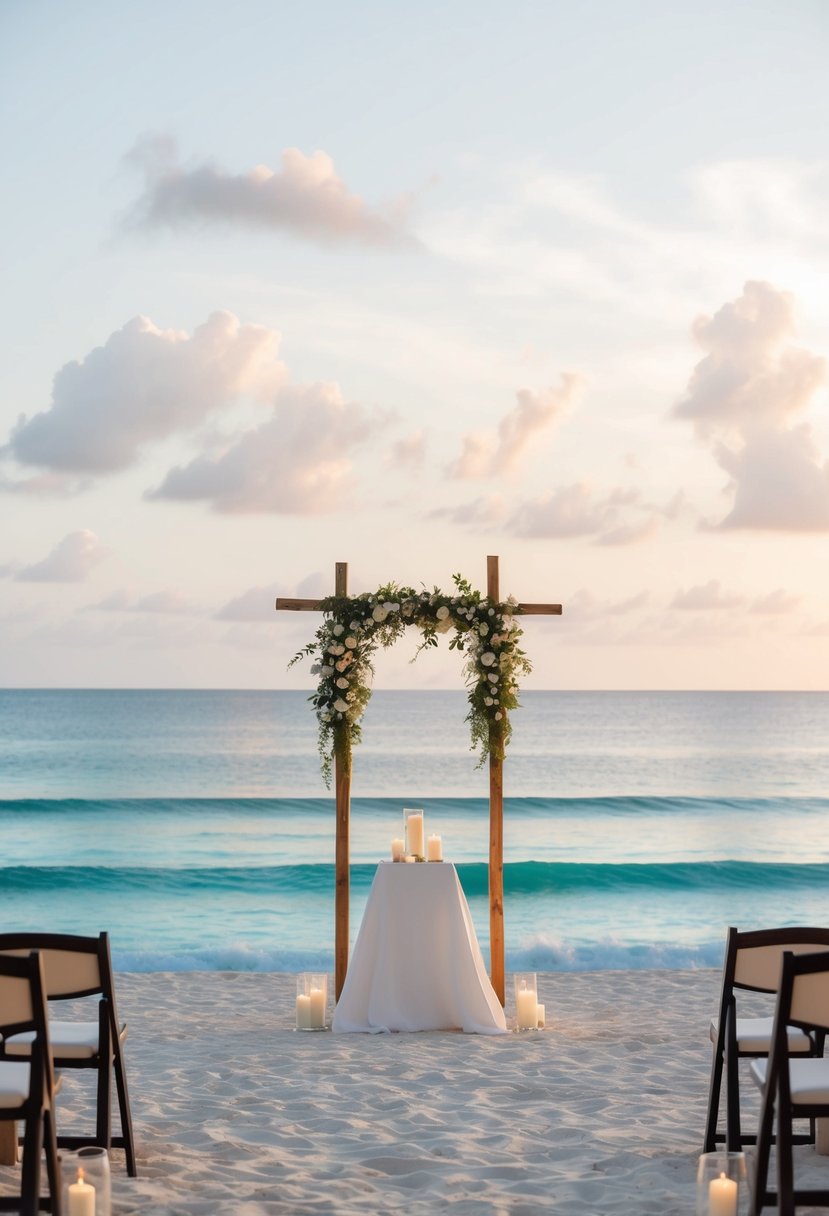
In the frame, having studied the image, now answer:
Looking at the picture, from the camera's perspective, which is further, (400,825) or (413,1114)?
(400,825)

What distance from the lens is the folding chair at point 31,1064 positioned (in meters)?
3.18

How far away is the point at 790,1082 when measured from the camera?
3.35 m

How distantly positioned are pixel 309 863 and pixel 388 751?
13.3 meters

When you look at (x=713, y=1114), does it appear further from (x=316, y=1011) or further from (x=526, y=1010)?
(x=316, y=1011)

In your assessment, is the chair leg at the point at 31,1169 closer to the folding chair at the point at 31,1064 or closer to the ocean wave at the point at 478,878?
the folding chair at the point at 31,1064

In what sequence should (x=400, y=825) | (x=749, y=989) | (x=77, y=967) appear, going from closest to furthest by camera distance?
(x=77, y=967) < (x=749, y=989) < (x=400, y=825)

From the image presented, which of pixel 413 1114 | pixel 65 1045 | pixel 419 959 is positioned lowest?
pixel 413 1114

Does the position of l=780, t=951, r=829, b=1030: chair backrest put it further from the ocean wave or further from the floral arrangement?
the ocean wave

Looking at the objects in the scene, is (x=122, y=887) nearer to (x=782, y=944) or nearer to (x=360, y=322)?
(x=360, y=322)

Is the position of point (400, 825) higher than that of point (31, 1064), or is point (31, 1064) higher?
point (31, 1064)

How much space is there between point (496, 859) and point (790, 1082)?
3.63 metres

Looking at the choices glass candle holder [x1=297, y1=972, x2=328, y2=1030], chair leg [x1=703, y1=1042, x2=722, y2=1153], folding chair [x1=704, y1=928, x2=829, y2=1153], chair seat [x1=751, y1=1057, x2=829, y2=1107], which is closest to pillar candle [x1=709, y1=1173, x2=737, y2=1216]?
chair seat [x1=751, y1=1057, x2=829, y2=1107]

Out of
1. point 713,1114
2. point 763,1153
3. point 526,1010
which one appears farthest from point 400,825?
point 763,1153

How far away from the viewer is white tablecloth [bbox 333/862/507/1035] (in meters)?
6.45
